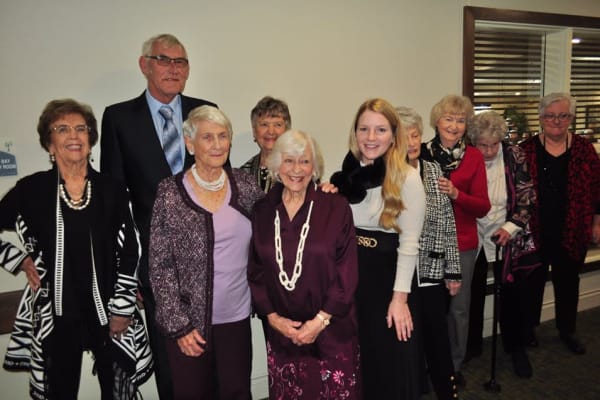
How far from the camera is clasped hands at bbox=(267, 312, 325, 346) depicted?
1802 millimetres

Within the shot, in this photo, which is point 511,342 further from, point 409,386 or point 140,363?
point 140,363

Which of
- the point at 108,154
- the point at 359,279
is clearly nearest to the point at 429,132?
the point at 359,279

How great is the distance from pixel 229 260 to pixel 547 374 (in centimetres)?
245

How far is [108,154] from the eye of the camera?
2117mm

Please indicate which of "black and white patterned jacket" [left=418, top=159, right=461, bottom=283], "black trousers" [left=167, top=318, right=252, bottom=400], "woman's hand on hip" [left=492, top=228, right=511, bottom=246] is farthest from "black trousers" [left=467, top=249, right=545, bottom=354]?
"black trousers" [left=167, top=318, right=252, bottom=400]

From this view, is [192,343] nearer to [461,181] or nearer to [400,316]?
[400,316]

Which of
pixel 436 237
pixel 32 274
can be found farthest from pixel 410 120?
pixel 32 274

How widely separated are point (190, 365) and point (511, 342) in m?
2.30

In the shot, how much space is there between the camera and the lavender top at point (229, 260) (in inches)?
72.7

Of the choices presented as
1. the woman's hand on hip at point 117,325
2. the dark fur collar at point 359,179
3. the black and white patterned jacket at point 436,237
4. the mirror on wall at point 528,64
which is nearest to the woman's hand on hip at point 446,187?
the black and white patterned jacket at point 436,237

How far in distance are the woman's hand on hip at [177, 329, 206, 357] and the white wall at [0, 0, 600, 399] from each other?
1134mm

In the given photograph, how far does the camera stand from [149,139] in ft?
6.86

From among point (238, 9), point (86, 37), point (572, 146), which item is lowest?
point (572, 146)

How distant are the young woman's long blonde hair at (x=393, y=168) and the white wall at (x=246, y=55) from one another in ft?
3.58
